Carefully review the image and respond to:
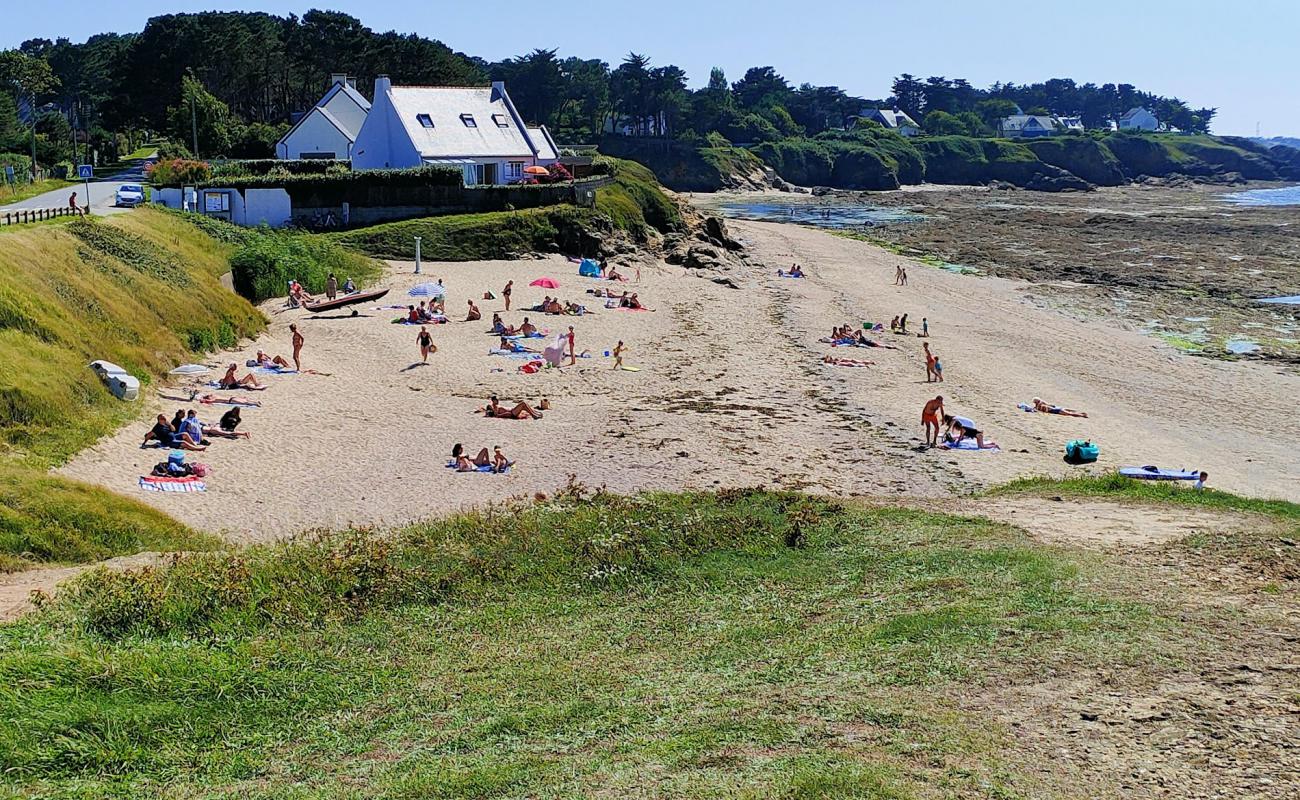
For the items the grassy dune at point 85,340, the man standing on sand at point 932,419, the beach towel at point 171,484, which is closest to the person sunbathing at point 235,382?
the grassy dune at point 85,340

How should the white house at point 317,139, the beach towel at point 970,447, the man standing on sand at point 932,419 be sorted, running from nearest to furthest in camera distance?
the beach towel at point 970,447
the man standing on sand at point 932,419
the white house at point 317,139

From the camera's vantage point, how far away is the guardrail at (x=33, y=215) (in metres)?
32.8

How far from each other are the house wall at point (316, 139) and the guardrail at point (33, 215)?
26.0m

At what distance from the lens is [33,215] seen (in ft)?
110

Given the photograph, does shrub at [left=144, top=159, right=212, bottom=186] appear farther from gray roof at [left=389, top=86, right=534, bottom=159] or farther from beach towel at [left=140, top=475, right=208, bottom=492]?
beach towel at [left=140, top=475, right=208, bottom=492]

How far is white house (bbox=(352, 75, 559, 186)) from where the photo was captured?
5694 cm

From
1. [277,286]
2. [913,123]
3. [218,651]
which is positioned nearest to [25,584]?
[218,651]

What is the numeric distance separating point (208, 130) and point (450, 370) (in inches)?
1569

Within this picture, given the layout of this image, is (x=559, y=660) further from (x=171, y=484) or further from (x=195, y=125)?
(x=195, y=125)

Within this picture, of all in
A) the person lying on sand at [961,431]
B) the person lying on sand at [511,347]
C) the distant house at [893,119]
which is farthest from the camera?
the distant house at [893,119]

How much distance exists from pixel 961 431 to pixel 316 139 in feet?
151

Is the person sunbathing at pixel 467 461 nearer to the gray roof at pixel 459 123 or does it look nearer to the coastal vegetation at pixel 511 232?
the coastal vegetation at pixel 511 232

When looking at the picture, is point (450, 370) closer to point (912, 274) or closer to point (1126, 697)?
point (1126, 697)

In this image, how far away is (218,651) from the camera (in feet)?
38.8
